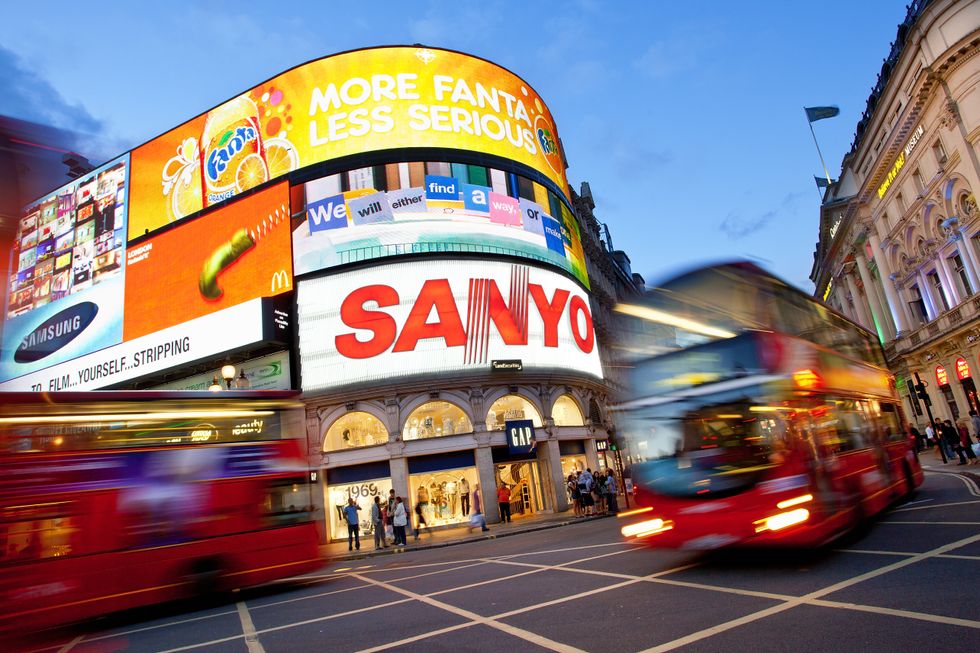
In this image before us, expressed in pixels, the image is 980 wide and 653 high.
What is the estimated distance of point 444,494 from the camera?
27.5 m

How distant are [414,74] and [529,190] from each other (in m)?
9.38

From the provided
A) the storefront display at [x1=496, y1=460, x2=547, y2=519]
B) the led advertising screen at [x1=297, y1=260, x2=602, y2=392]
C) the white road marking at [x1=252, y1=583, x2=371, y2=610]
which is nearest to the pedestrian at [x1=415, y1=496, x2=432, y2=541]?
the storefront display at [x1=496, y1=460, x2=547, y2=519]

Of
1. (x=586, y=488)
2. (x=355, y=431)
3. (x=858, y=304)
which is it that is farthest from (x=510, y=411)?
(x=858, y=304)

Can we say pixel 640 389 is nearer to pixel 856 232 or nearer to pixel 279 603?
pixel 279 603

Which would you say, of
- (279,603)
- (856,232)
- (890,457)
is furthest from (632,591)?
(856,232)

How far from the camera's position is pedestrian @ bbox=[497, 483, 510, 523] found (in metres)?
24.9

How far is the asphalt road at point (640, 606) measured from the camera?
5.14 m

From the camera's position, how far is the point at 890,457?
40.3ft

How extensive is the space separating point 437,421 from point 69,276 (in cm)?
3055

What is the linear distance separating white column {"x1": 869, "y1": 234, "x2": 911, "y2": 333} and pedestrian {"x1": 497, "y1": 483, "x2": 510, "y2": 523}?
1376 inches

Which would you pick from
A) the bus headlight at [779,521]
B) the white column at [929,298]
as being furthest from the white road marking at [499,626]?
the white column at [929,298]

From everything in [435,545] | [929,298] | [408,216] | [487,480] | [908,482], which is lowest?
[435,545]

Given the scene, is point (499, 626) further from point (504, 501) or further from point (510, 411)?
point (510, 411)

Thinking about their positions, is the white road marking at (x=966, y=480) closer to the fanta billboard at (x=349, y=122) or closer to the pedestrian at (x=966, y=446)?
the pedestrian at (x=966, y=446)
